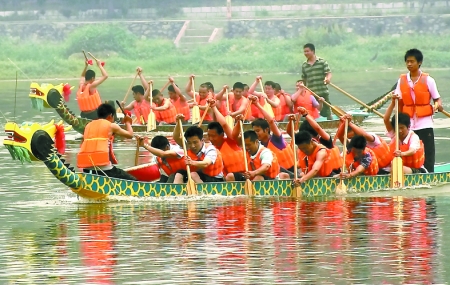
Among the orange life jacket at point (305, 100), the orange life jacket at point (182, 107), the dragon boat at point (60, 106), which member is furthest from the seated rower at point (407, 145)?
the orange life jacket at point (182, 107)

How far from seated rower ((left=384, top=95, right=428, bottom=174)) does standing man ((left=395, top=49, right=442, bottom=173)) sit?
0.18m

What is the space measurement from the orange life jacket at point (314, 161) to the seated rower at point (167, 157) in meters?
1.22

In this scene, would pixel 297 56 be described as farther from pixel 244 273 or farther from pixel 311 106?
pixel 244 273

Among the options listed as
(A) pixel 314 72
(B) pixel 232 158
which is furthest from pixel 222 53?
(B) pixel 232 158

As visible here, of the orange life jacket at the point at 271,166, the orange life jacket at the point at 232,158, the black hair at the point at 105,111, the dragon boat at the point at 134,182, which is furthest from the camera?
the orange life jacket at the point at 232,158

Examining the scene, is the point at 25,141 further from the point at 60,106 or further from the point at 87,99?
the point at 87,99

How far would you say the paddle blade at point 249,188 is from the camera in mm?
14023

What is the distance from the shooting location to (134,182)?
1366cm

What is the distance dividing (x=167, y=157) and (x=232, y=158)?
69 centimetres

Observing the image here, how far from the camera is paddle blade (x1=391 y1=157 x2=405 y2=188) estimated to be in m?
14.5

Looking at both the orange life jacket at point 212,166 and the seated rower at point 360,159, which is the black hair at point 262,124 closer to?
Result: the orange life jacket at point 212,166

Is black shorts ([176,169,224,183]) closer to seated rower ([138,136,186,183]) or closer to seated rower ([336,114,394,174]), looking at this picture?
seated rower ([138,136,186,183])

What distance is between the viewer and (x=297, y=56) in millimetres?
43625

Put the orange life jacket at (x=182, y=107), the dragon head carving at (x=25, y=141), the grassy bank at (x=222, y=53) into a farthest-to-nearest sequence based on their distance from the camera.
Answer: the grassy bank at (x=222, y=53), the orange life jacket at (x=182, y=107), the dragon head carving at (x=25, y=141)
